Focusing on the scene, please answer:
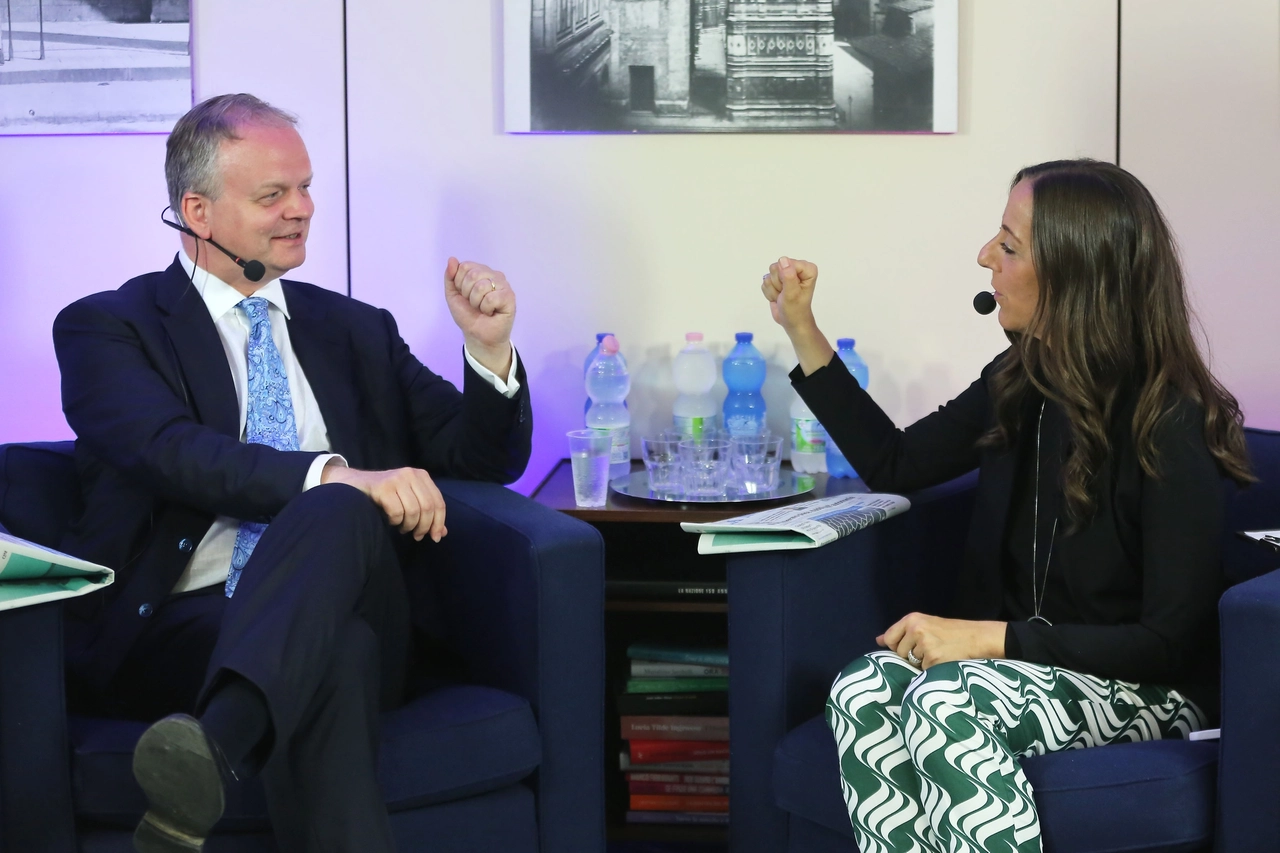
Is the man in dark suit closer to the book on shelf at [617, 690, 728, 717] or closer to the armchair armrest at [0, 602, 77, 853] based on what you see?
the armchair armrest at [0, 602, 77, 853]

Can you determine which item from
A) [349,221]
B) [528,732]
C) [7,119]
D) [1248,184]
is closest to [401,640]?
[528,732]

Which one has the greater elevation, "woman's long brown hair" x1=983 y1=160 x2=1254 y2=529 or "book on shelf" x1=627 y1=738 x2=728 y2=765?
"woman's long brown hair" x1=983 y1=160 x2=1254 y2=529

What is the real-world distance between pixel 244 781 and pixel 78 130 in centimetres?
172

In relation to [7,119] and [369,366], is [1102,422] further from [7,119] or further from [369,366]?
[7,119]

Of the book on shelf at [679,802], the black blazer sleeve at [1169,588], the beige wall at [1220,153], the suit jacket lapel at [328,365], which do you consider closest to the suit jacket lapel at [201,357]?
the suit jacket lapel at [328,365]

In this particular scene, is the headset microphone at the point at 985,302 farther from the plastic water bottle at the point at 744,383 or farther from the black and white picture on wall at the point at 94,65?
the black and white picture on wall at the point at 94,65

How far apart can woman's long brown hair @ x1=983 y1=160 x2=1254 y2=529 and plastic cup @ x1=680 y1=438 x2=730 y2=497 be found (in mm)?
680

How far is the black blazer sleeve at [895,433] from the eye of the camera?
2.05m

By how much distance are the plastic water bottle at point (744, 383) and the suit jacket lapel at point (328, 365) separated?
0.79 m

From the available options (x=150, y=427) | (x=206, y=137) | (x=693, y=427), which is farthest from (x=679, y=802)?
(x=206, y=137)

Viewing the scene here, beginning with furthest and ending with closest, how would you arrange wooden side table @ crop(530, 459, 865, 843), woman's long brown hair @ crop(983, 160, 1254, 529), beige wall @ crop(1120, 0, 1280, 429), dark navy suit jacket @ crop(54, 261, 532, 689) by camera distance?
beige wall @ crop(1120, 0, 1280, 429), wooden side table @ crop(530, 459, 865, 843), dark navy suit jacket @ crop(54, 261, 532, 689), woman's long brown hair @ crop(983, 160, 1254, 529)

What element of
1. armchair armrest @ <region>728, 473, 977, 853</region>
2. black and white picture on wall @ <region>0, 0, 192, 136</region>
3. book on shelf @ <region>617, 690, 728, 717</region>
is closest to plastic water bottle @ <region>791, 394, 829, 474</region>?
book on shelf @ <region>617, 690, 728, 717</region>

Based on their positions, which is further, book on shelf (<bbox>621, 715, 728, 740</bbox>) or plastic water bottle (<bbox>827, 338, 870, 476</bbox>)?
plastic water bottle (<bbox>827, 338, 870, 476</bbox>)

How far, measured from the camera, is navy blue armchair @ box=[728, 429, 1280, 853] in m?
1.45
